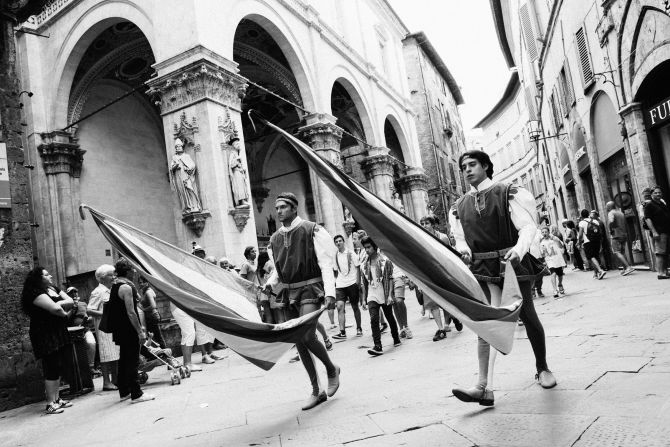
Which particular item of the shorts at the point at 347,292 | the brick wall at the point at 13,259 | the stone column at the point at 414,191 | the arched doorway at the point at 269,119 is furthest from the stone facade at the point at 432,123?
the brick wall at the point at 13,259

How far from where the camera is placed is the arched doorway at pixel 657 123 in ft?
34.2

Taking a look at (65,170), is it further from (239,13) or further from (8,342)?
(8,342)

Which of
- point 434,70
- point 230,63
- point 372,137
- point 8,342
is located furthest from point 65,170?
point 434,70

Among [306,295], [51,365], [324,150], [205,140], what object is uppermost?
[324,150]

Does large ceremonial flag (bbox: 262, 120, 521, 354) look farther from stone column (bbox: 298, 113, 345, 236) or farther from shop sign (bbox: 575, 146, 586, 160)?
shop sign (bbox: 575, 146, 586, 160)

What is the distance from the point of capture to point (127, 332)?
5.91m

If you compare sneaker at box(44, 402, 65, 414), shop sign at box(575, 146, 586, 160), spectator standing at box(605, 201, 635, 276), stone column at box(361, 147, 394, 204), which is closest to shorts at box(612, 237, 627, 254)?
spectator standing at box(605, 201, 635, 276)

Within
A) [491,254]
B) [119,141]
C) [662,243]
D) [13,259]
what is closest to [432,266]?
[491,254]

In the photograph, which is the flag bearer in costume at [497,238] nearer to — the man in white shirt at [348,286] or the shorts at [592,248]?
the man in white shirt at [348,286]

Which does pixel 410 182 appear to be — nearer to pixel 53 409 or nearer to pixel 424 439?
pixel 53 409

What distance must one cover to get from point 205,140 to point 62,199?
6.99m

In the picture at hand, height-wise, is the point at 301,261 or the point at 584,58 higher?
the point at 584,58

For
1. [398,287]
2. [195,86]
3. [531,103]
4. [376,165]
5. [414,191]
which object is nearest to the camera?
[398,287]

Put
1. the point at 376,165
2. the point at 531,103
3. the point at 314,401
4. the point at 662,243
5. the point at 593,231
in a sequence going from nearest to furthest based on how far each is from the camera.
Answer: the point at 314,401, the point at 662,243, the point at 593,231, the point at 376,165, the point at 531,103
